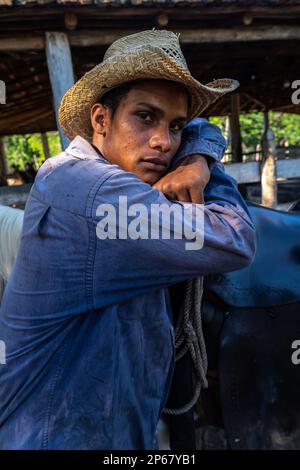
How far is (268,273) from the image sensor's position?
140 cm

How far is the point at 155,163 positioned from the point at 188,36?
3.51 metres

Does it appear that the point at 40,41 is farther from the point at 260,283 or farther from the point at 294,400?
the point at 294,400

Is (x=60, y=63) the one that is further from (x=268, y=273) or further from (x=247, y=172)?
(x=247, y=172)

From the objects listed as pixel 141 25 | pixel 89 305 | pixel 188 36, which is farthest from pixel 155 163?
pixel 188 36

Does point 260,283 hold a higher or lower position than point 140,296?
lower

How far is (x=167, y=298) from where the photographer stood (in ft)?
3.53

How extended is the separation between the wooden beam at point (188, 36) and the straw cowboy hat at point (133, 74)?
290 cm

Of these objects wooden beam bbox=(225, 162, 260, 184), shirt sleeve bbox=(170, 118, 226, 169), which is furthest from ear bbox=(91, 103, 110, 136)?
wooden beam bbox=(225, 162, 260, 184)

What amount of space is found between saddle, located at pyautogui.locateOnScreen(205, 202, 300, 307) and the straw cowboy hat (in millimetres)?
590

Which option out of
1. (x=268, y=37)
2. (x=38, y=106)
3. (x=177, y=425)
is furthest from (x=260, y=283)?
(x=38, y=106)

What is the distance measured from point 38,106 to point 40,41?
5.23 meters

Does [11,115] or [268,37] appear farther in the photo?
[11,115]

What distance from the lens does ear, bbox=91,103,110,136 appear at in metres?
1.03

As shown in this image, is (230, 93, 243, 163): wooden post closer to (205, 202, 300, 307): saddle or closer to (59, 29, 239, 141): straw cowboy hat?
(205, 202, 300, 307): saddle
